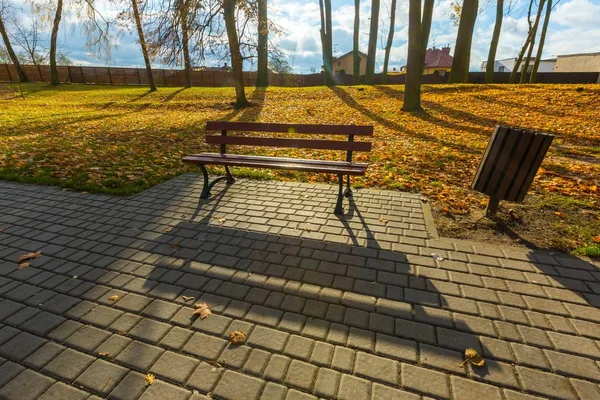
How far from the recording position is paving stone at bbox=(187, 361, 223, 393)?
178 centimetres

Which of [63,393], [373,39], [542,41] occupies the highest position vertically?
[373,39]

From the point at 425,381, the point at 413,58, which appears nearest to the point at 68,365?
the point at 425,381

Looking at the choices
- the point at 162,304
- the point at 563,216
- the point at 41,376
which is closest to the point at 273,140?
the point at 162,304

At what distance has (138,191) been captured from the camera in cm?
463

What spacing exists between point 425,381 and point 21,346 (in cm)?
249

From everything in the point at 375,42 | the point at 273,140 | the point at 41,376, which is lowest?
the point at 41,376

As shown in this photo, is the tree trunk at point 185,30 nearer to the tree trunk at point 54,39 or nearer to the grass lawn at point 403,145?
the grass lawn at point 403,145

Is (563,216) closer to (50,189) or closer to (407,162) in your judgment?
(407,162)

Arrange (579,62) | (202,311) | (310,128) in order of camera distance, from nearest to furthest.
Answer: (202,311) → (310,128) → (579,62)

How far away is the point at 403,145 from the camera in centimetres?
750

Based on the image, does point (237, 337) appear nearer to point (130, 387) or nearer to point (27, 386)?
point (130, 387)

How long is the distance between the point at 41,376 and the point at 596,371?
323 cm

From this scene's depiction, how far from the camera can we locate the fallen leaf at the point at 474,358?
6.27 ft

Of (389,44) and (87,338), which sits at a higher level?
(389,44)
